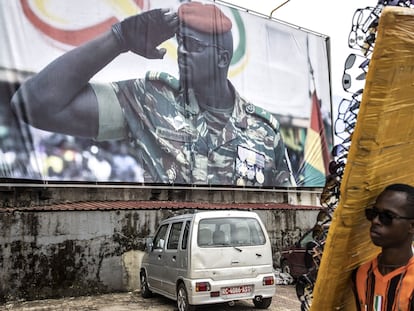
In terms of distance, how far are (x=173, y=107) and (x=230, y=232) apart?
23.9ft

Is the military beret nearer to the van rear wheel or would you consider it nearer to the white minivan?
the van rear wheel

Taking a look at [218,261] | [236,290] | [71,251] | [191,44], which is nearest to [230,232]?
[218,261]

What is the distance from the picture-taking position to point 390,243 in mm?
1568

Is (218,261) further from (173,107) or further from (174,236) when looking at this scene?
(173,107)

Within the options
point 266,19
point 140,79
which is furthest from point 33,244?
point 266,19

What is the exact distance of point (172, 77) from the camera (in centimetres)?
1389

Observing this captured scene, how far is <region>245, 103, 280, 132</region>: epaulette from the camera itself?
15.6 metres

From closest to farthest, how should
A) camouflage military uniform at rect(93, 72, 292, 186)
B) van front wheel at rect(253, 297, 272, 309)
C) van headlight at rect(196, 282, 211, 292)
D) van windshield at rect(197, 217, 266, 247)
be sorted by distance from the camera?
van headlight at rect(196, 282, 211, 292)
van windshield at rect(197, 217, 266, 247)
van front wheel at rect(253, 297, 272, 309)
camouflage military uniform at rect(93, 72, 292, 186)

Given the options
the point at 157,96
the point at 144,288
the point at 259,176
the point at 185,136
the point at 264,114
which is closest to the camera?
the point at 144,288

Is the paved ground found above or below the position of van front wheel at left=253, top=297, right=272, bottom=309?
below

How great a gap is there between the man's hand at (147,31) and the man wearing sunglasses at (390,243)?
1254 cm

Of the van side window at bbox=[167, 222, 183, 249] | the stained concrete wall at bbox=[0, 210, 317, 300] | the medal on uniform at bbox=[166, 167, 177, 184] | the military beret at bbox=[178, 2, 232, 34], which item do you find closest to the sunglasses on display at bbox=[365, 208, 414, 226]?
the van side window at bbox=[167, 222, 183, 249]

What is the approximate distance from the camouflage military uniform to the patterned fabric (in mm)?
11365

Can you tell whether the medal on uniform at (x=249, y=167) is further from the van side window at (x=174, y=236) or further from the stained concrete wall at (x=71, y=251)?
the van side window at (x=174, y=236)
